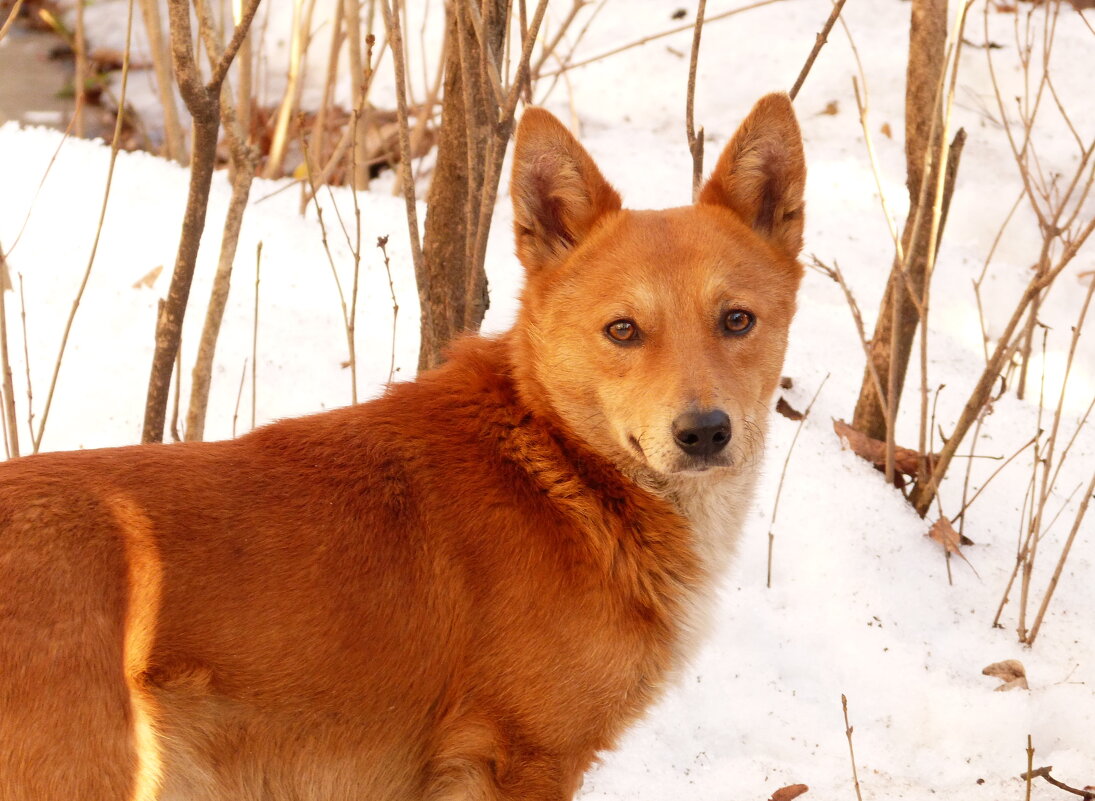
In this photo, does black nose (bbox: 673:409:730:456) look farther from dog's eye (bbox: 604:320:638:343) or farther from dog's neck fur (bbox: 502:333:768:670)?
dog's eye (bbox: 604:320:638:343)

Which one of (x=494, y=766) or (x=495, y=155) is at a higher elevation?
(x=495, y=155)

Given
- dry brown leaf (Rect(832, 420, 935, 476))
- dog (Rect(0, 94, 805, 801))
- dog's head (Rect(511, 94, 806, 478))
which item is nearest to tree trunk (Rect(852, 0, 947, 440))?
dry brown leaf (Rect(832, 420, 935, 476))

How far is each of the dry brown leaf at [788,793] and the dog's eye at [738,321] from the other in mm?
1367

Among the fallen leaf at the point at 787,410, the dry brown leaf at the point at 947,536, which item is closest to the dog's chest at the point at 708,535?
the dry brown leaf at the point at 947,536

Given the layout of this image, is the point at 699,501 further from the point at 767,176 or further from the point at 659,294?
the point at 767,176

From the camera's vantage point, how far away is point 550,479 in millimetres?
3059

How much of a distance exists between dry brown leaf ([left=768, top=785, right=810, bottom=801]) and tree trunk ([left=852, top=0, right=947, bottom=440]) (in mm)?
1589

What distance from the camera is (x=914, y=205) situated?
4727 millimetres

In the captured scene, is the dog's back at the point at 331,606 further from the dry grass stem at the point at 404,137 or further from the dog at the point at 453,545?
the dry grass stem at the point at 404,137

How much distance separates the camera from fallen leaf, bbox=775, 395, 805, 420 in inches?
205

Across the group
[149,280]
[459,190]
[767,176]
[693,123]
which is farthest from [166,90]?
[767,176]

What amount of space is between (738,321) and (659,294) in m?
0.24

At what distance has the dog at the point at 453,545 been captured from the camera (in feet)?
8.21

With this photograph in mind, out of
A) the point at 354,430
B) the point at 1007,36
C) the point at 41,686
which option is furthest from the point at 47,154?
the point at 1007,36
